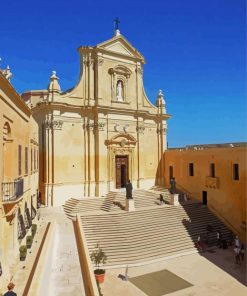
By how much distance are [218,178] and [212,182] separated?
28.6 inches

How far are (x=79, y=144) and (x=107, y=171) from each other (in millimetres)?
3566

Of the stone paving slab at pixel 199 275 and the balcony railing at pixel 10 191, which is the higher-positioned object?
the balcony railing at pixel 10 191

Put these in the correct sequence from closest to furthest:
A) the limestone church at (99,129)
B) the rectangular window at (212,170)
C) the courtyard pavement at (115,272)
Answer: the courtyard pavement at (115,272) < the limestone church at (99,129) < the rectangular window at (212,170)

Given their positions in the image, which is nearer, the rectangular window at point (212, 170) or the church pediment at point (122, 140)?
the rectangular window at point (212, 170)

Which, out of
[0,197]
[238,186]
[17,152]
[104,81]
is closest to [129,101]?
[104,81]

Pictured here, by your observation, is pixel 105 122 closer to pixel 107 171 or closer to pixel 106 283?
pixel 107 171

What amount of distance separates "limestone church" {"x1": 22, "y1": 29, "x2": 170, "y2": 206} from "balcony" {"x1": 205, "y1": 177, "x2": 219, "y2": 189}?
576 centimetres

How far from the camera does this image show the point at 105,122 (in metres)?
25.3

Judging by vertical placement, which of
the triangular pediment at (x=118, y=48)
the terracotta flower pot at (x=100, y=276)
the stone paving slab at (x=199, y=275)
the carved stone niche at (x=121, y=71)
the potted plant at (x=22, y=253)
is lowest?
the stone paving slab at (x=199, y=275)

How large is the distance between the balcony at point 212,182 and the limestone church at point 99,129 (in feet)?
18.9

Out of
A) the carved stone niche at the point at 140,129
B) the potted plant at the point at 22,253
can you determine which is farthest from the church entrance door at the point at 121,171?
the potted plant at the point at 22,253

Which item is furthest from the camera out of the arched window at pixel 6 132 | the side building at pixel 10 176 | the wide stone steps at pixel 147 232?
the wide stone steps at pixel 147 232

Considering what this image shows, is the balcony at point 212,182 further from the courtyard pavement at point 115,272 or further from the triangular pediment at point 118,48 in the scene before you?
the triangular pediment at point 118,48

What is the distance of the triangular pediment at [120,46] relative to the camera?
1010 inches
